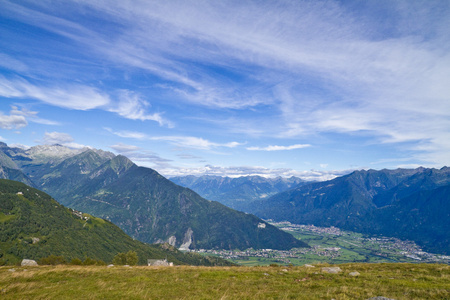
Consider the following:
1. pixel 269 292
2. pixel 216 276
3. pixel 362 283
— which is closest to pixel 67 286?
pixel 216 276

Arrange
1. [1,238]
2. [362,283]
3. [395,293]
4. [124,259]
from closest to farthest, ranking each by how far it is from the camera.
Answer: [395,293]
[362,283]
[124,259]
[1,238]

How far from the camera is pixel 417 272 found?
2917 centimetres

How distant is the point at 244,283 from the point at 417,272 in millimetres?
24071

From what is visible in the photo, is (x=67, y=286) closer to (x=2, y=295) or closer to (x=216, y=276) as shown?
(x=2, y=295)

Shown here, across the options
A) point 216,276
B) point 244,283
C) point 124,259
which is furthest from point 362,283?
point 124,259

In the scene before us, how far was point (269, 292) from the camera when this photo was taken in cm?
2027

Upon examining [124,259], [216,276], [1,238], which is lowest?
[1,238]

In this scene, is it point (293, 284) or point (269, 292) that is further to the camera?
point (293, 284)

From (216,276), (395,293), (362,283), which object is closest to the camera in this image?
(395,293)

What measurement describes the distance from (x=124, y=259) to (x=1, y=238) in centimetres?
18940

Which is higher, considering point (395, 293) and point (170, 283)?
point (395, 293)

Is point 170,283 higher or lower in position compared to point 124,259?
higher

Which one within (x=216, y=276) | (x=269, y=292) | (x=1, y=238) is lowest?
(x=1, y=238)

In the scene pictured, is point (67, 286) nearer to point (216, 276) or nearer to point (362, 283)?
point (216, 276)
